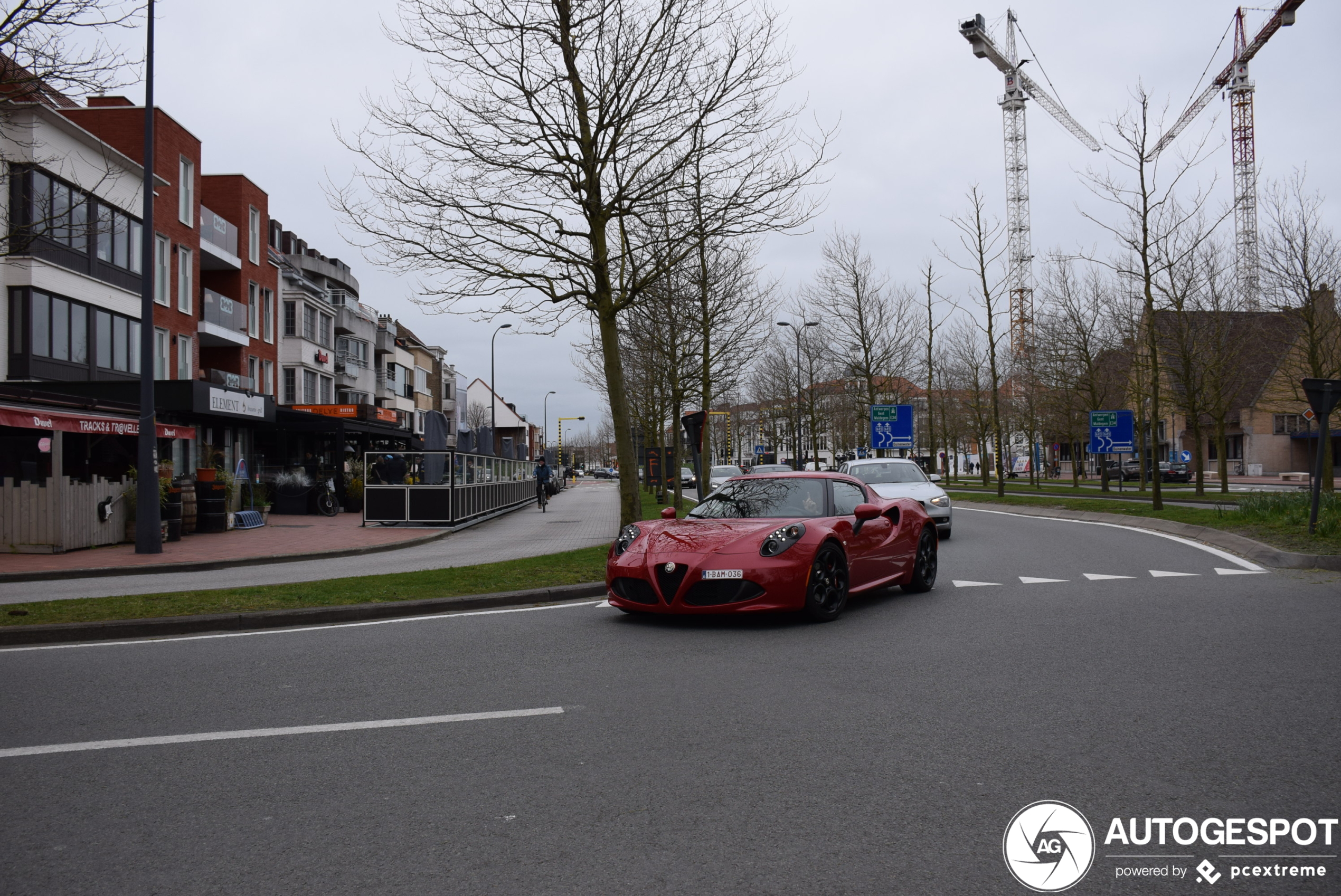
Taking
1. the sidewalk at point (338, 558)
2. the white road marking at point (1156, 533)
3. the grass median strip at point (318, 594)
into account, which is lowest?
the sidewalk at point (338, 558)

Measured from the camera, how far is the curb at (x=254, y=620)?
8.46m

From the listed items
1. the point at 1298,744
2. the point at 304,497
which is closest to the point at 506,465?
the point at 304,497

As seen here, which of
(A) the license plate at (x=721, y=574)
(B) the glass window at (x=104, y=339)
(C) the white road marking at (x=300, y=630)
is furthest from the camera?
(B) the glass window at (x=104, y=339)

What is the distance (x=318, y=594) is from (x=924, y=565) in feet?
20.7

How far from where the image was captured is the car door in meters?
9.08

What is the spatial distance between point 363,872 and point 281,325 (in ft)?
146

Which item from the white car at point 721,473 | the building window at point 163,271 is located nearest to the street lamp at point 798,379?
the white car at point 721,473

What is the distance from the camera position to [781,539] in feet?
27.1

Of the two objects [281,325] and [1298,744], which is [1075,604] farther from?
[281,325]

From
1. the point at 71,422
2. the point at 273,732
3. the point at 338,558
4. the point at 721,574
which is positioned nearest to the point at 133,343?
the point at 71,422

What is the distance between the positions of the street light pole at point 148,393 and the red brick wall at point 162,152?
14974 mm

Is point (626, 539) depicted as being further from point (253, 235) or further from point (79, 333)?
point (253, 235)

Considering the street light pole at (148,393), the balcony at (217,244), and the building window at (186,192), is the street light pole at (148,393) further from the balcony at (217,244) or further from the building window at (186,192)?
the balcony at (217,244)

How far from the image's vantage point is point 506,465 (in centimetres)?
3622
